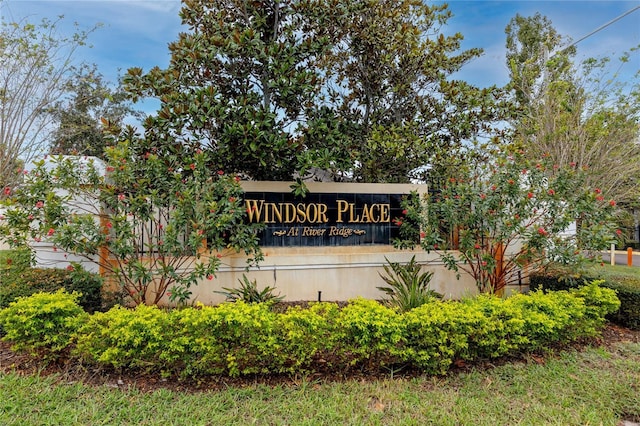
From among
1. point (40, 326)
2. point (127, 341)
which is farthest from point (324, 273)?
point (40, 326)

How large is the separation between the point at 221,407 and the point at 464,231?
402 centimetres

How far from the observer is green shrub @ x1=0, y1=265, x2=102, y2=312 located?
4102 millimetres

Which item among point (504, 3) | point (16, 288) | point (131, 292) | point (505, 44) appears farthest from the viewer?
point (505, 44)

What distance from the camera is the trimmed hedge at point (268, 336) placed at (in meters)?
3.13

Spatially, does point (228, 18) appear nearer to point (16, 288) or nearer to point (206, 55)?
point (206, 55)

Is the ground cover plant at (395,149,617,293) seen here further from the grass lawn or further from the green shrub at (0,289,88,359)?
the green shrub at (0,289,88,359)

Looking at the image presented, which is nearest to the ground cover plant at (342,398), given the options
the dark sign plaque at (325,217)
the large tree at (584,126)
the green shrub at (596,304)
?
the green shrub at (596,304)

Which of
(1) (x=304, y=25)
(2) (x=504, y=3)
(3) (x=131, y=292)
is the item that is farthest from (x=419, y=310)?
(2) (x=504, y=3)

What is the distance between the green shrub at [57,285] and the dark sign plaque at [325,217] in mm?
2228

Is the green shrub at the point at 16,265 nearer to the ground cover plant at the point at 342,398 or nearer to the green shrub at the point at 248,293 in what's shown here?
the ground cover plant at the point at 342,398

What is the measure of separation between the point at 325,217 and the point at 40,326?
3.92 m

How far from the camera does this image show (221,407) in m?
2.78

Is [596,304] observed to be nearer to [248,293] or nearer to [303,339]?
[303,339]

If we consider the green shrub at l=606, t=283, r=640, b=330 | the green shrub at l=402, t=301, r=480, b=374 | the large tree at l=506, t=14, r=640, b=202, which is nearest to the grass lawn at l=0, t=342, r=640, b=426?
the green shrub at l=402, t=301, r=480, b=374
